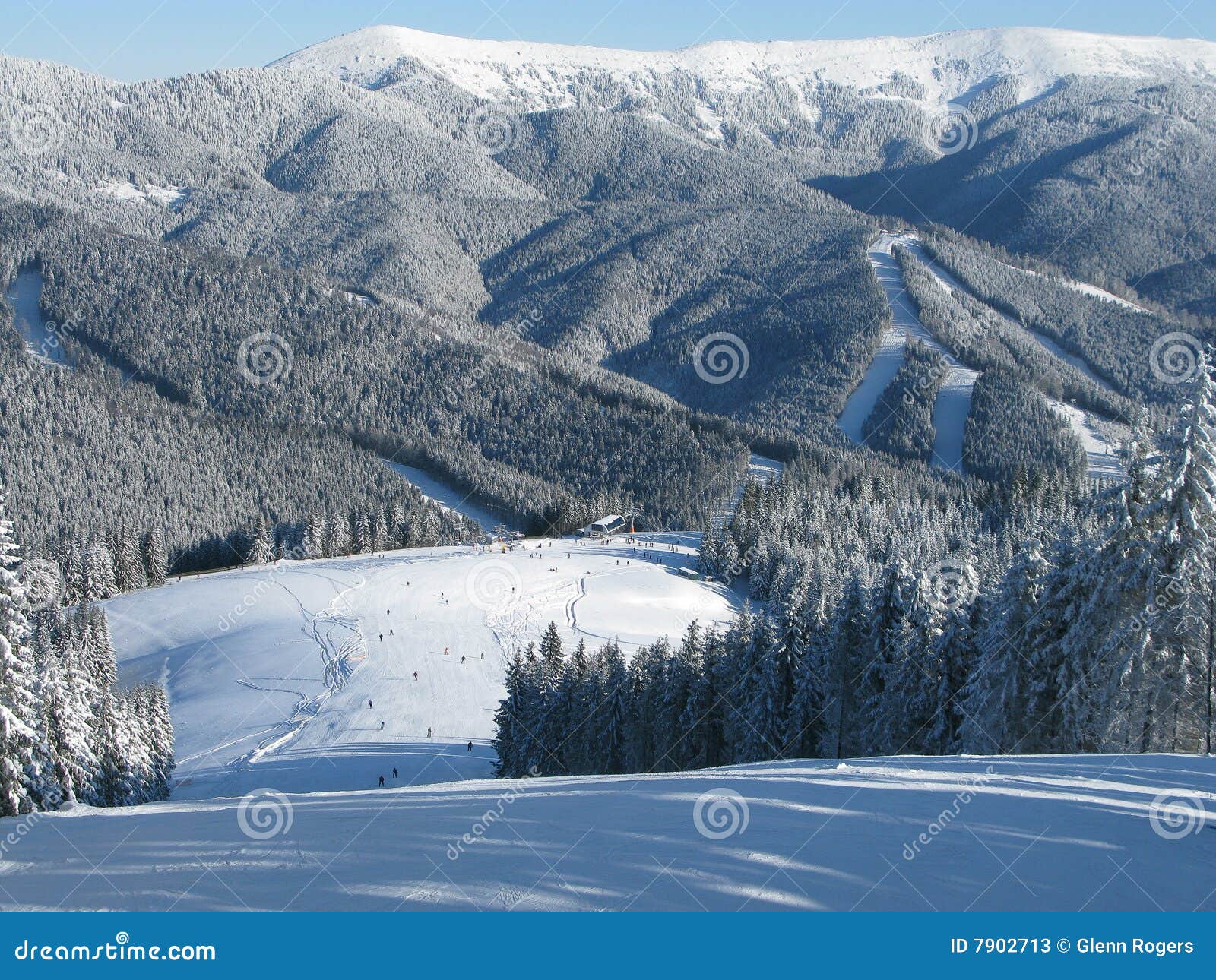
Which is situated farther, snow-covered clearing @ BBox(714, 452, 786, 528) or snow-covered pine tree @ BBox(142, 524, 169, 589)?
snow-covered clearing @ BBox(714, 452, 786, 528)

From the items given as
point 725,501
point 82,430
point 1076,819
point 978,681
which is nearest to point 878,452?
point 725,501

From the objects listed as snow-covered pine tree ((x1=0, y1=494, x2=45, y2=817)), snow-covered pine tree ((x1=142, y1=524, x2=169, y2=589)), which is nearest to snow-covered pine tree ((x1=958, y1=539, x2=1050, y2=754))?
snow-covered pine tree ((x1=0, y1=494, x2=45, y2=817))

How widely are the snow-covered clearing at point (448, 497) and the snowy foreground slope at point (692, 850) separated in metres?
124

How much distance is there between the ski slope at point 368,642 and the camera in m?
47.1

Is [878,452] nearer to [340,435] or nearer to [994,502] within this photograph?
[994,502]

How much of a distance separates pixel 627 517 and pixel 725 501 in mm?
17244

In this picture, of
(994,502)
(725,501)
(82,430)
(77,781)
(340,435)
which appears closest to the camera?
(77,781)

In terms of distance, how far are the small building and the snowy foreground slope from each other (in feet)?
334

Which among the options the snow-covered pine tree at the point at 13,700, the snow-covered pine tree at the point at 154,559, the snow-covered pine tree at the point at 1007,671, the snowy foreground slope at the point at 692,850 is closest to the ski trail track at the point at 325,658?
the snow-covered pine tree at the point at 154,559

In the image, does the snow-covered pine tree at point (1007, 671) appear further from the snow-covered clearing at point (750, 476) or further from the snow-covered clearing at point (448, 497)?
the snow-covered clearing at point (448, 497)

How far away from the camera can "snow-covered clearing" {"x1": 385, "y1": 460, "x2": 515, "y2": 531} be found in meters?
144

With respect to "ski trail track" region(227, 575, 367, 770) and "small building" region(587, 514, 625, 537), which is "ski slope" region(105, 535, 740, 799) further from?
"small building" region(587, 514, 625, 537)

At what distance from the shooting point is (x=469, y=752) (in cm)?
4778

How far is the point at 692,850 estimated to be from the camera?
9578 mm
